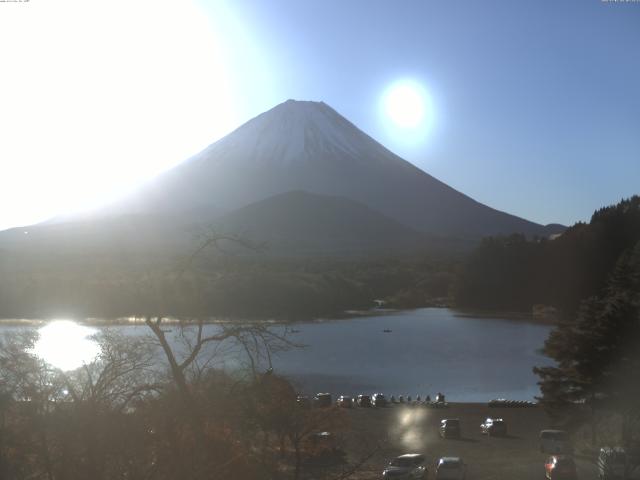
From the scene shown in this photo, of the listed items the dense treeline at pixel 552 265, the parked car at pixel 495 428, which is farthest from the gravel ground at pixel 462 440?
the dense treeline at pixel 552 265

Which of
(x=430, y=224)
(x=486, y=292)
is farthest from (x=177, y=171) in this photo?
(x=486, y=292)

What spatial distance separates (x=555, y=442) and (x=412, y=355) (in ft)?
50.7

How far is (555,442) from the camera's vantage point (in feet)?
32.4

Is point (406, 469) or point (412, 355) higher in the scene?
point (412, 355)

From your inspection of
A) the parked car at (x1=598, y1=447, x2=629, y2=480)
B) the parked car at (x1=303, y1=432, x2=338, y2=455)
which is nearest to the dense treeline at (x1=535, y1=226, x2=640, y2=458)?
the parked car at (x1=598, y1=447, x2=629, y2=480)

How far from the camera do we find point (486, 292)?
145ft

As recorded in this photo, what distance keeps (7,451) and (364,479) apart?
4.25 metres

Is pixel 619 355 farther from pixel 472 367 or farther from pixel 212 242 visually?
pixel 472 367

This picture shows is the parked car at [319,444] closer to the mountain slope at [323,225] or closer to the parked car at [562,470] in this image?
the parked car at [562,470]

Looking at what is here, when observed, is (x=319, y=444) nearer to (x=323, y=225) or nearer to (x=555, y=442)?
(x=555, y=442)

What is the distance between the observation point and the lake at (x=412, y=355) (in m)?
18.5

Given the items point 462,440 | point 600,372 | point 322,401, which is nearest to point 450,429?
point 462,440

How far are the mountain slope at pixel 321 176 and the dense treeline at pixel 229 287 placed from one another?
1339 inches

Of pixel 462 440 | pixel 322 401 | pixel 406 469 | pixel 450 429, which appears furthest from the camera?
pixel 322 401
